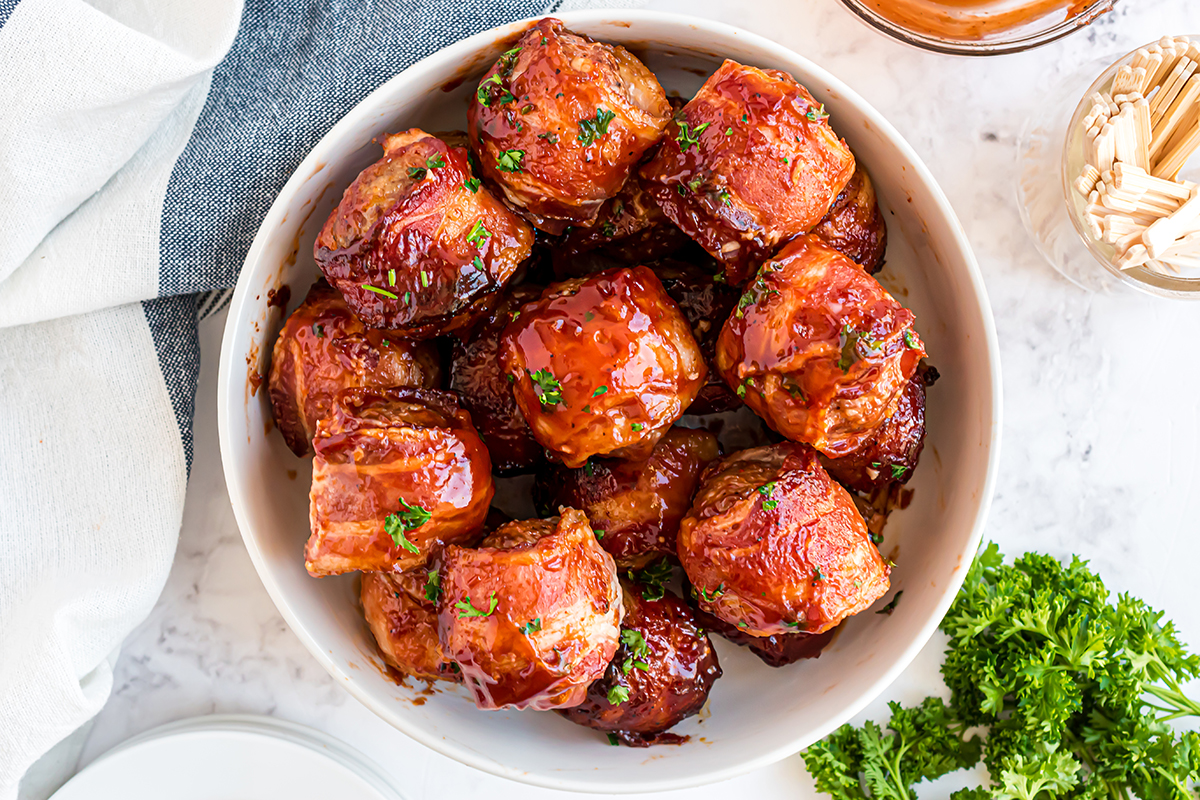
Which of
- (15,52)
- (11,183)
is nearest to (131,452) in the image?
(11,183)

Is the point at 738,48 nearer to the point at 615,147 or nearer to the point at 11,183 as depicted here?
the point at 615,147

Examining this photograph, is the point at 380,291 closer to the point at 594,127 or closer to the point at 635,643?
the point at 594,127

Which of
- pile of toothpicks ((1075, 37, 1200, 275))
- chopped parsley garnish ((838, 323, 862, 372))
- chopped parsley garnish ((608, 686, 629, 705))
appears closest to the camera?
chopped parsley garnish ((838, 323, 862, 372))

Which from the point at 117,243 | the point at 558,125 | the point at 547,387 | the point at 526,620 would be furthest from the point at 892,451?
the point at 117,243

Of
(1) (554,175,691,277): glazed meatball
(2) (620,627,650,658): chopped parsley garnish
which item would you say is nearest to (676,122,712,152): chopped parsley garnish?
(1) (554,175,691,277): glazed meatball

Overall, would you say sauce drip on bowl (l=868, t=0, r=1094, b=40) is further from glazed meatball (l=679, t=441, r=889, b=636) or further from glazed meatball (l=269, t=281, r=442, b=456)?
glazed meatball (l=269, t=281, r=442, b=456)

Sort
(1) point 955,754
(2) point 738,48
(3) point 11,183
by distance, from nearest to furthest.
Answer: (2) point 738,48, (3) point 11,183, (1) point 955,754

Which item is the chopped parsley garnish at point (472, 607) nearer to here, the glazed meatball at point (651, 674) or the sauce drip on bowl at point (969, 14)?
the glazed meatball at point (651, 674)
